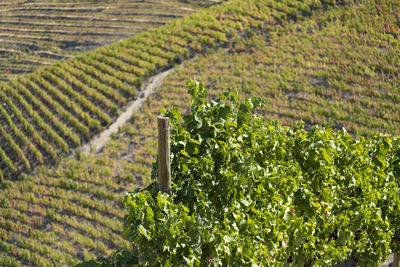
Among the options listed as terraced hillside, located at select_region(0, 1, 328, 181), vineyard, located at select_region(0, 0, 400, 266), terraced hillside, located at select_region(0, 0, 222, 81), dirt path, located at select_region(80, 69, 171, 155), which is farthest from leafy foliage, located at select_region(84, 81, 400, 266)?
terraced hillside, located at select_region(0, 0, 222, 81)

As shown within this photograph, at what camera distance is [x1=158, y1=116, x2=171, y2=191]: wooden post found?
4441mm

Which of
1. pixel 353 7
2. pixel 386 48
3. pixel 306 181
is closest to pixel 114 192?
pixel 306 181

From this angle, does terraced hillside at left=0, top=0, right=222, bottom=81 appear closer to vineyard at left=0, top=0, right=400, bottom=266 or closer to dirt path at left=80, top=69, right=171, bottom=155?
vineyard at left=0, top=0, right=400, bottom=266

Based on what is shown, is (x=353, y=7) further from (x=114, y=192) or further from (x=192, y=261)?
(x=192, y=261)

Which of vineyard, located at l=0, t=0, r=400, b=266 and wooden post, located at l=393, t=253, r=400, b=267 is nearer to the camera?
wooden post, located at l=393, t=253, r=400, b=267

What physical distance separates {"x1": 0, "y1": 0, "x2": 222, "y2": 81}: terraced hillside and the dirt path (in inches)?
334

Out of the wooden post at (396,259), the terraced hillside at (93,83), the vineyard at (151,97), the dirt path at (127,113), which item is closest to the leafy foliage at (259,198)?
the wooden post at (396,259)

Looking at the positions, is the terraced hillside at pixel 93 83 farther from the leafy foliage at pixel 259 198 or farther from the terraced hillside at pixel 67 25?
the leafy foliage at pixel 259 198

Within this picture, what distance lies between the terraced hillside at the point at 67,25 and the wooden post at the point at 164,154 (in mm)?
22452

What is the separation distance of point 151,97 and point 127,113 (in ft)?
4.84

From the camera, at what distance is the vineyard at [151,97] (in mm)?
13594

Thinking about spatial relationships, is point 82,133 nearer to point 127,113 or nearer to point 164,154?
point 127,113

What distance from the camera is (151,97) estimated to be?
1958 cm

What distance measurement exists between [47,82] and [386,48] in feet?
53.3
